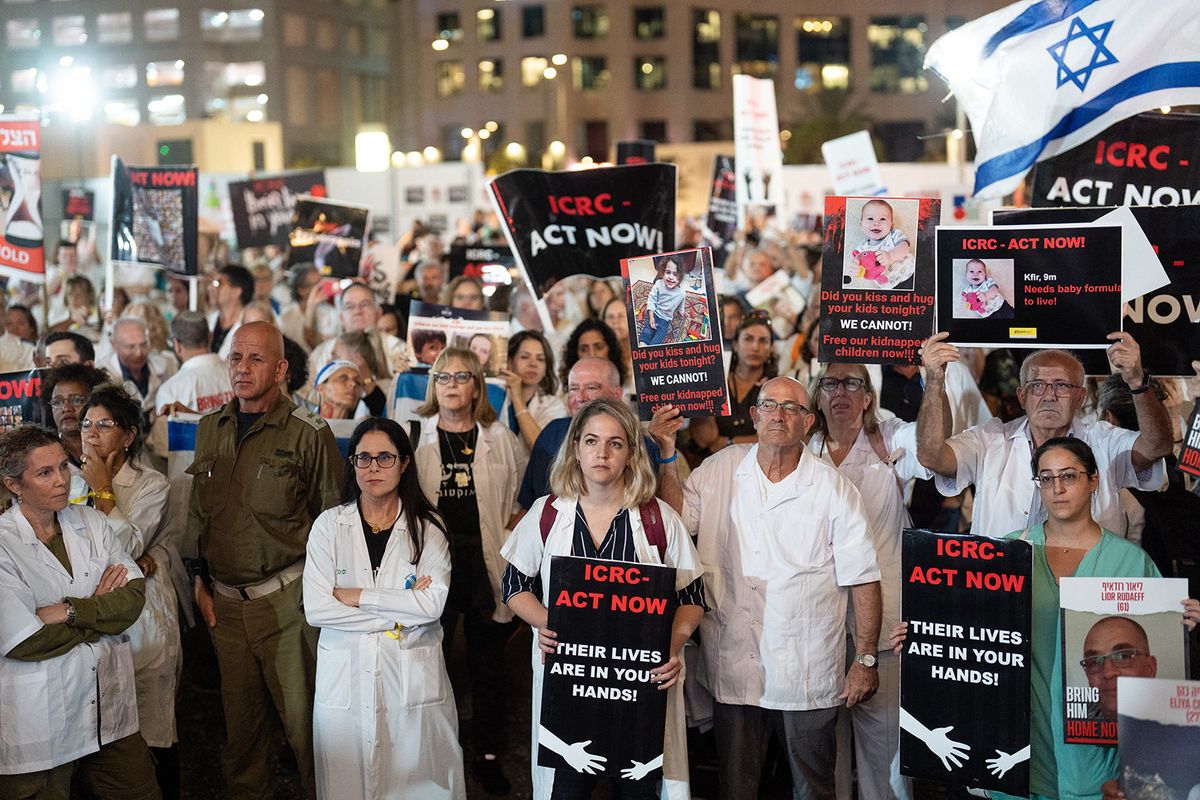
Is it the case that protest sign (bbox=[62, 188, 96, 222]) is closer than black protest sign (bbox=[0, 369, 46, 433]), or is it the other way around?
black protest sign (bbox=[0, 369, 46, 433])

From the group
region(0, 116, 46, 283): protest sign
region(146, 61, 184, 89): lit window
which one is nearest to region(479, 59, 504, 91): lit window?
region(146, 61, 184, 89): lit window

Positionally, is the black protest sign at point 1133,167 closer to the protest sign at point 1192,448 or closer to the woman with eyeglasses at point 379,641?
the protest sign at point 1192,448

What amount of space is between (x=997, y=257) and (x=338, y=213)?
8.44 m

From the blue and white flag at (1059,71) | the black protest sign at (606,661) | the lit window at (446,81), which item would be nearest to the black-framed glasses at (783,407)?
the black protest sign at (606,661)

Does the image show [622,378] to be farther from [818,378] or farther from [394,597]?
[394,597]

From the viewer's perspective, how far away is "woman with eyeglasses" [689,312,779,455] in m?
7.13

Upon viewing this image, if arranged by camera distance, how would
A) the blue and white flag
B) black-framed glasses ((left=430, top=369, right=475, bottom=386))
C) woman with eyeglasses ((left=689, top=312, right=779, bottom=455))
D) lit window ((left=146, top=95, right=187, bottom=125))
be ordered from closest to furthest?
the blue and white flag
black-framed glasses ((left=430, top=369, right=475, bottom=386))
woman with eyeglasses ((left=689, top=312, right=779, bottom=455))
lit window ((left=146, top=95, right=187, bottom=125))

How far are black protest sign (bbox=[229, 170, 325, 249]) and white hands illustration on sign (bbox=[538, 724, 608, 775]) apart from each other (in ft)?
31.1

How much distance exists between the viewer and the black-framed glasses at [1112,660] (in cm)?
431

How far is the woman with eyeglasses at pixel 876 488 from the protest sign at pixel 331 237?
299 inches

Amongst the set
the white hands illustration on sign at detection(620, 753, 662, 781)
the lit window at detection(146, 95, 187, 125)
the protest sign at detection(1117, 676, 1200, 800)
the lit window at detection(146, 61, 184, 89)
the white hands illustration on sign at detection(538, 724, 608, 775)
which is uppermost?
the lit window at detection(146, 61, 184, 89)

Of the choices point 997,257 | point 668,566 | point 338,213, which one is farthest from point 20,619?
point 338,213

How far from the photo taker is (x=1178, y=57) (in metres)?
6.09

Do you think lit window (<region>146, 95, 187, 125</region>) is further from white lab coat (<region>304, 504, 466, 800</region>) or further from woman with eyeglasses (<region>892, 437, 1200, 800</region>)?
woman with eyeglasses (<region>892, 437, 1200, 800</region>)
